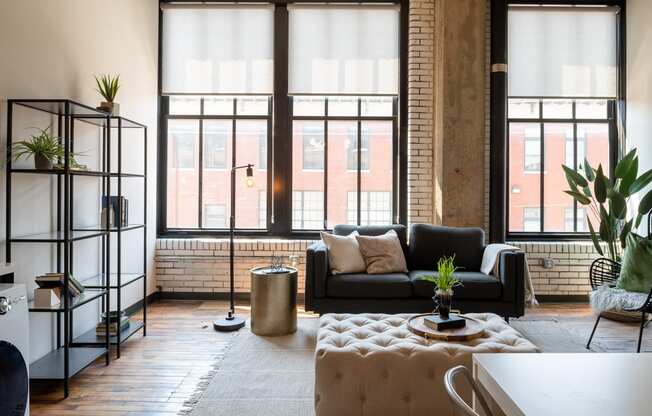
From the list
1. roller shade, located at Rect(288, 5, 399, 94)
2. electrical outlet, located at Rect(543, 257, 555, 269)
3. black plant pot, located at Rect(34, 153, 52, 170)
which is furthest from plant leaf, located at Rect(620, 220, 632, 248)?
black plant pot, located at Rect(34, 153, 52, 170)

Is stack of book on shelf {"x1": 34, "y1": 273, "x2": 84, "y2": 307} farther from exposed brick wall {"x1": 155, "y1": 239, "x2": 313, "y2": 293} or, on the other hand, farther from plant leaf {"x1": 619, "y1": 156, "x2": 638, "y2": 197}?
plant leaf {"x1": 619, "y1": 156, "x2": 638, "y2": 197}

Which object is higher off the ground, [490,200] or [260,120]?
[260,120]

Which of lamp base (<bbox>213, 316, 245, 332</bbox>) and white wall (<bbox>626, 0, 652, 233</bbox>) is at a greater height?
white wall (<bbox>626, 0, 652, 233</bbox>)

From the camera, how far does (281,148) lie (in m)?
5.36

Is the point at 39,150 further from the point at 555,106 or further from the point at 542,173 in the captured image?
the point at 555,106

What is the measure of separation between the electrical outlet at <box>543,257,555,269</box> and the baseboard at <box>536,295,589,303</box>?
0.35 metres

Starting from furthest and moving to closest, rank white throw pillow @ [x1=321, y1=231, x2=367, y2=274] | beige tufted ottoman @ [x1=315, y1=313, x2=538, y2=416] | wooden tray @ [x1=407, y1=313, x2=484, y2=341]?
white throw pillow @ [x1=321, y1=231, x2=367, y2=274] → wooden tray @ [x1=407, y1=313, x2=484, y2=341] → beige tufted ottoman @ [x1=315, y1=313, x2=538, y2=416]

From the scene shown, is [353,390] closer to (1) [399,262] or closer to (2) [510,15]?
(1) [399,262]

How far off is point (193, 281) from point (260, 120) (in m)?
2.07

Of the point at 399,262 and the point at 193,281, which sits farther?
the point at 193,281

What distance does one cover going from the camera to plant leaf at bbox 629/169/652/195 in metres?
4.42

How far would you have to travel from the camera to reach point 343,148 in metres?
5.43

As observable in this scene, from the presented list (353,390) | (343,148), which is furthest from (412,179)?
(353,390)

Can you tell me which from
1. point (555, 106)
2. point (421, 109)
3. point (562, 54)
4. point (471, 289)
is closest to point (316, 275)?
point (471, 289)
